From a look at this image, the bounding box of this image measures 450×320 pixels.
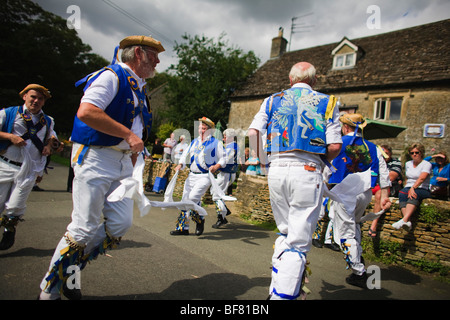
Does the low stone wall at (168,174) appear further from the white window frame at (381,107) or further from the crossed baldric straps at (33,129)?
the white window frame at (381,107)

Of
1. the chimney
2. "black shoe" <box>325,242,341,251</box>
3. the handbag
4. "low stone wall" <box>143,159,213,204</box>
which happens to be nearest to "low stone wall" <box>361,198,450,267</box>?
"black shoe" <box>325,242,341,251</box>

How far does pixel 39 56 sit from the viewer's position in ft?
75.2

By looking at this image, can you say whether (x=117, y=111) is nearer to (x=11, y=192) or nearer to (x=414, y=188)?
(x=11, y=192)

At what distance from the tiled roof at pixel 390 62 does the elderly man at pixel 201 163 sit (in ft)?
48.5

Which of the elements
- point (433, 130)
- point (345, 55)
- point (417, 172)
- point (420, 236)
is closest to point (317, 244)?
point (420, 236)

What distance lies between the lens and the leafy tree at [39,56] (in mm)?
21828

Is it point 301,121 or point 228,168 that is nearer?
point 301,121

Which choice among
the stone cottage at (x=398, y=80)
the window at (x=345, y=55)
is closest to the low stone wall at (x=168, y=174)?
the stone cottage at (x=398, y=80)

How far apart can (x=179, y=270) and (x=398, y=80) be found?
17256mm

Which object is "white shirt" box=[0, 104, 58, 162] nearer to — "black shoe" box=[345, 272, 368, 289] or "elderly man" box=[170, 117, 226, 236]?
"elderly man" box=[170, 117, 226, 236]

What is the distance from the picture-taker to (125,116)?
2314mm

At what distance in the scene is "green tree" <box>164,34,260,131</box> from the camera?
2592cm
